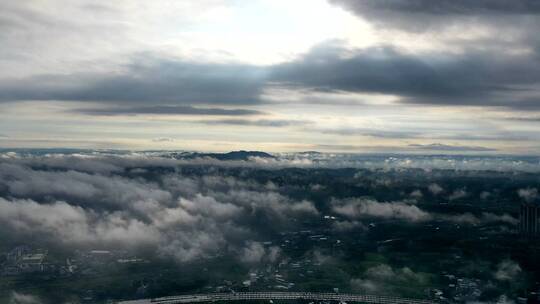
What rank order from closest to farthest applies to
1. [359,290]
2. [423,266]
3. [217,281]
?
1. [359,290]
2. [217,281]
3. [423,266]

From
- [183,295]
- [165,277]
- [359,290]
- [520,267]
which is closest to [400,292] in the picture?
[359,290]

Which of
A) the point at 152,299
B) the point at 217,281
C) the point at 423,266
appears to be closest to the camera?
the point at 152,299

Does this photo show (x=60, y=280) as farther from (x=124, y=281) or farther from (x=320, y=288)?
(x=320, y=288)

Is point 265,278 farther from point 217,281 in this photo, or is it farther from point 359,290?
point 359,290

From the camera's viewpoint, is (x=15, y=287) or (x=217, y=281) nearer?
(x=15, y=287)

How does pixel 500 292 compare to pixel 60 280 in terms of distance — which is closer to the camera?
pixel 500 292

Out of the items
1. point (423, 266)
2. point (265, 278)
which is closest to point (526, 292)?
point (423, 266)
